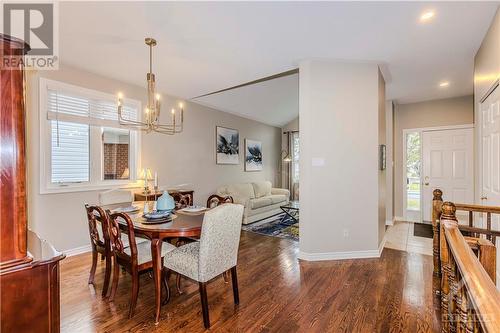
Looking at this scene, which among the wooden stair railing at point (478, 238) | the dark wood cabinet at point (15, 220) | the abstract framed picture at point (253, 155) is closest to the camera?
the dark wood cabinet at point (15, 220)

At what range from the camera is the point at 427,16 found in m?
2.43

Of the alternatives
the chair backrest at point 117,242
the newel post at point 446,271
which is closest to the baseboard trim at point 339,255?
the newel post at point 446,271

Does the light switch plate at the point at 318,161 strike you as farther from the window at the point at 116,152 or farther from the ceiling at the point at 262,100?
the window at the point at 116,152

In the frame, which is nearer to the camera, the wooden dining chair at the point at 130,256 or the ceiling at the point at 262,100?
the wooden dining chair at the point at 130,256

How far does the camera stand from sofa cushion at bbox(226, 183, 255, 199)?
5.73m

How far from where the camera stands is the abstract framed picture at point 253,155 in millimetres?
6977

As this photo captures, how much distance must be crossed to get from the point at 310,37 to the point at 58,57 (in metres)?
3.22

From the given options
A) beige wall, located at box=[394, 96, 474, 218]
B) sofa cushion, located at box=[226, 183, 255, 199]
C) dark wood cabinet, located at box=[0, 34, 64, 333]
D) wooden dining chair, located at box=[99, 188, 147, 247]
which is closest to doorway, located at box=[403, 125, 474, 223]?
beige wall, located at box=[394, 96, 474, 218]

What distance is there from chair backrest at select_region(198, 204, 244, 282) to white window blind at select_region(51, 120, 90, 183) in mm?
2751

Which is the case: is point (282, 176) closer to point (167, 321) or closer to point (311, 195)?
point (311, 195)

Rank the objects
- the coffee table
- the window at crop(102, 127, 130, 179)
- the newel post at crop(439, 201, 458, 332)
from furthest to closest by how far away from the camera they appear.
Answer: the coffee table < the window at crop(102, 127, 130, 179) < the newel post at crop(439, 201, 458, 332)

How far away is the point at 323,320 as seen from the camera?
2.06m

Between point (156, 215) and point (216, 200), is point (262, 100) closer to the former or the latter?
point (216, 200)
